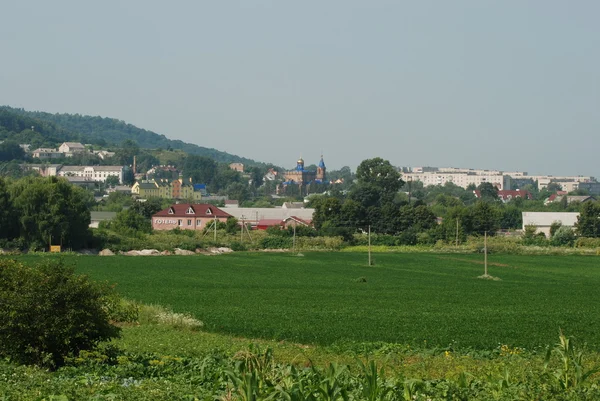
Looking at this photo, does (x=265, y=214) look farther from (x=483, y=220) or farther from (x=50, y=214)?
(x=50, y=214)

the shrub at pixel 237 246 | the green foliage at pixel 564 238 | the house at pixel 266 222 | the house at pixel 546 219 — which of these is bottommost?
the shrub at pixel 237 246

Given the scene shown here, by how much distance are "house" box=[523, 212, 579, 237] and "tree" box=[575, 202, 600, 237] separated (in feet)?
33.6

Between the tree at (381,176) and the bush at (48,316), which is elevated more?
the tree at (381,176)

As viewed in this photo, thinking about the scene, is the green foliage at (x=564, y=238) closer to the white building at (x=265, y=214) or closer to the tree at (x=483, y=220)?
the tree at (x=483, y=220)

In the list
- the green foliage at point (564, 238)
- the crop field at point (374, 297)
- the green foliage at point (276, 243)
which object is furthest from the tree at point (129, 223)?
the green foliage at point (564, 238)

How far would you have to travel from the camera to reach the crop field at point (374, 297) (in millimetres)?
25672

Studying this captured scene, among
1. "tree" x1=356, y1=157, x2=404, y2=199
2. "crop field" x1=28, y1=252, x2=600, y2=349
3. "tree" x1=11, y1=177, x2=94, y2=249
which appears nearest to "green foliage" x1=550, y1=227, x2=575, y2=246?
"crop field" x1=28, y1=252, x2=600, y2=349

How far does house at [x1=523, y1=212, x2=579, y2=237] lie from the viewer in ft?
388

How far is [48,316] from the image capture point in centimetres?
1808

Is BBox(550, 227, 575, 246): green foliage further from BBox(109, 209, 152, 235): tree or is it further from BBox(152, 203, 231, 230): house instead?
BBox(109, 209, 152, 235): tree

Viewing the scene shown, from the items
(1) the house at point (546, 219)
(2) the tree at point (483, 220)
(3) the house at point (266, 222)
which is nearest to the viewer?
(2) the tree at point (483, 220)

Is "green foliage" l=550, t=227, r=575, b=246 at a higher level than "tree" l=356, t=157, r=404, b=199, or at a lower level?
lower

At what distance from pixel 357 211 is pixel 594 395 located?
95.6 metres

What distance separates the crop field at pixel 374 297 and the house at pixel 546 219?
47715mm
